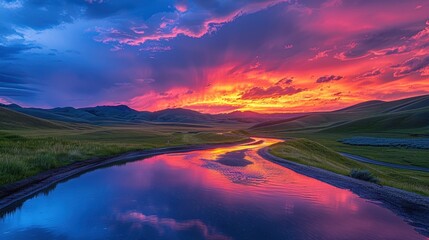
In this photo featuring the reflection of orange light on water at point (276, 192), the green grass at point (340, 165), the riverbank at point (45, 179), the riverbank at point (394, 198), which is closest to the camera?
the reflection of orange light on water at point (276, 192)

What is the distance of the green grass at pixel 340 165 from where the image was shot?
3241 cm

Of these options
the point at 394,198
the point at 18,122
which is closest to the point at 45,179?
the point at 394,198

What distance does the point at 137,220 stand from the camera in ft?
49.9

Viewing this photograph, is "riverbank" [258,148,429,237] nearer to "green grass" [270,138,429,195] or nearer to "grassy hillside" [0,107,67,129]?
"green grass" [270,138,429,195]

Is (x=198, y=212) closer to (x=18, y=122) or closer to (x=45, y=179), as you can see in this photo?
(x=45, y=179)

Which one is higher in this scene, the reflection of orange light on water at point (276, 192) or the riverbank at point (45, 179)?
the riverbank at point (45, 179)

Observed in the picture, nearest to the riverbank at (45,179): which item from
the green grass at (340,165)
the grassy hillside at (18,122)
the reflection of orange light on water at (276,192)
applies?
the reflection of orange light on water at (276,192)

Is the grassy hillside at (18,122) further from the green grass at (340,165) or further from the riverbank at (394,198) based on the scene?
the riverbank at (394,198)

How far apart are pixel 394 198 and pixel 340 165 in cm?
2571

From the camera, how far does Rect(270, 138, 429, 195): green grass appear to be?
32406 millimetres

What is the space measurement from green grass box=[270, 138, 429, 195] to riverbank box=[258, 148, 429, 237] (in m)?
4.04

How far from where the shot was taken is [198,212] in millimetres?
16578

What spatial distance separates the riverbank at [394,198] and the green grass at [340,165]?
13.3 ft

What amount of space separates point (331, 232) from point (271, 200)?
214 inches
